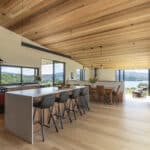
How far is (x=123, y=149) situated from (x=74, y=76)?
7465 millimetres

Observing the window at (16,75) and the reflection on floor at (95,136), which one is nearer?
the reflection on floor at (95,136)

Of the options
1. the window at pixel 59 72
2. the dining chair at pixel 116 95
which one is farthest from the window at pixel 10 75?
the dining chair at pixel 116 95

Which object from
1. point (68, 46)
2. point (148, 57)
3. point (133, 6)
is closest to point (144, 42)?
point (148, 57)

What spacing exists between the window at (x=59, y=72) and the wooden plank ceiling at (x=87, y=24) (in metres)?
1.34

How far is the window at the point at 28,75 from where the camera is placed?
22.0 ft

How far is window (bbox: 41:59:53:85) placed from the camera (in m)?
7.78

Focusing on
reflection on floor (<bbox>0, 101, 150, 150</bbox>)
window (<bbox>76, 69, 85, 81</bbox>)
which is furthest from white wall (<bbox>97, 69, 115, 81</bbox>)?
reflection on floor (<bbox>0, 101, 150, 150</bbox>)

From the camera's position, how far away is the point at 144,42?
5.62m

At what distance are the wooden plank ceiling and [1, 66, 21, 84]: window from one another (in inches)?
64.4

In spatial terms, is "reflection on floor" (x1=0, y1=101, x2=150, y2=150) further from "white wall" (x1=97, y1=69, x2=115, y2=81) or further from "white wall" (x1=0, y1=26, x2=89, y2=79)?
"white wall" (x1=97, y1=69, x2=115, y2=81)

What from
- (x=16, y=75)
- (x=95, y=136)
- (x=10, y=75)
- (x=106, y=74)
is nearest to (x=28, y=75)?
(x=16, y=75)

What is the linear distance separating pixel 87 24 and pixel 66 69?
15.2ft

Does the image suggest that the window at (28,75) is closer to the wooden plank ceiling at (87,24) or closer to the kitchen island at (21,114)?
the wooden plank ceiling at (87,24)

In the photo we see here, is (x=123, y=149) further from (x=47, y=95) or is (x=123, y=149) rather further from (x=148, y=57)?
(x=148, y=57)
